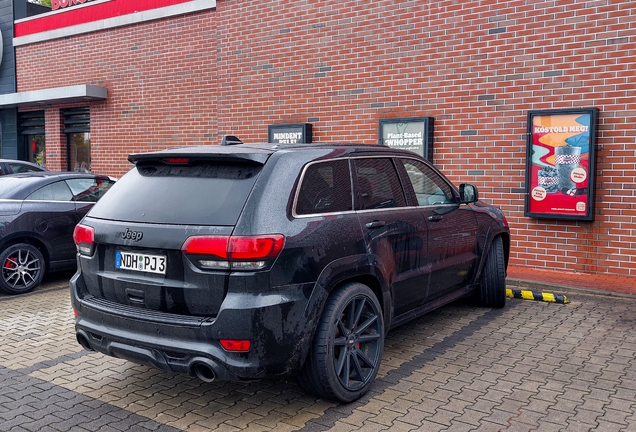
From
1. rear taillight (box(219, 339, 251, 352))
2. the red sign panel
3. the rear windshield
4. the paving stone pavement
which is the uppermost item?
the red sign panel

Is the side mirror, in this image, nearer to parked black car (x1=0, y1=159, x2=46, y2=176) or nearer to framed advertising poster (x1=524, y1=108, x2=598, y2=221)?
framed advertising poster (x1=524, y1=108, x2=598, y2=221)

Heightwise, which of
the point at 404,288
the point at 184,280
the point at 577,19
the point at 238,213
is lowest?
the point at 404,288

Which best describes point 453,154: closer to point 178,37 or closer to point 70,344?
point 70,344

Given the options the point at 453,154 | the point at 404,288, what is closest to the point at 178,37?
the point at 453,154

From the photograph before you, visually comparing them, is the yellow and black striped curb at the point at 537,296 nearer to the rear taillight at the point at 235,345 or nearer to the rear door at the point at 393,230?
the rear door at the point at 393,230

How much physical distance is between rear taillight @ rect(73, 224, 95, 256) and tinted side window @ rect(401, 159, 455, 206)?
2.59 metres

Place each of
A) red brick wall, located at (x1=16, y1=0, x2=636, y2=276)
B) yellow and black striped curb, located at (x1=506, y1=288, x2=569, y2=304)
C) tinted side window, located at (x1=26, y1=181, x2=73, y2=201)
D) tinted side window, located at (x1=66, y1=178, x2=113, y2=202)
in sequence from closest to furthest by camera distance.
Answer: yellow and black striped curb, located at (x1=506, y1=288, x2=569, y2=304) < red brick wall, located at (x1=16, y1=0, x2=636, y2=276) < tinted side window, located at (x1=26, y1=181, x2=73, y2=201) < tinted side window, located at (x1=66, y1=178, x2=113, y2=202)

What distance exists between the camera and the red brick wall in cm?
790

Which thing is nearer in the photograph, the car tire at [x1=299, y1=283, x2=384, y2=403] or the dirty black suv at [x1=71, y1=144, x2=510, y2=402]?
the dirty black suv at [x1=71, y1=144, x2=510, y2=402]

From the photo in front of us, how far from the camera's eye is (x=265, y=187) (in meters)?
3.88

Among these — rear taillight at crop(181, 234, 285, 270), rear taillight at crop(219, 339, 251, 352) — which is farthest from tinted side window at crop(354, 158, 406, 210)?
rear taillight at crop(219, 339, 251, 352)

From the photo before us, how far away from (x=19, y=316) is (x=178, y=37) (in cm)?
772

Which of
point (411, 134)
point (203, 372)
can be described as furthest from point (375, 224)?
point (411, 134)

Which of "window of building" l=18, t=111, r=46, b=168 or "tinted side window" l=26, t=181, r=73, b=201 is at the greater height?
"window of building" l=18, t=111, r=46, b=168
